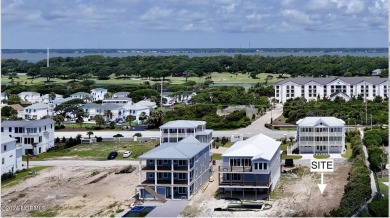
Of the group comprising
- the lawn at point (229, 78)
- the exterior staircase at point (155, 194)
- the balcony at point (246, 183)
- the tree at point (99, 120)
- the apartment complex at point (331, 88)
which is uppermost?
the lawn at point (229, 78)

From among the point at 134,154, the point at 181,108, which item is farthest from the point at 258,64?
the point at 134,154

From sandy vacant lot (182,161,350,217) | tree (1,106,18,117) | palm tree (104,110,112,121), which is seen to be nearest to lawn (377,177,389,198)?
sandy vacant lot (182,161,350,217)

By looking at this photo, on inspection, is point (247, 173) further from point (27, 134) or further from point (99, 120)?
point (99, 120)

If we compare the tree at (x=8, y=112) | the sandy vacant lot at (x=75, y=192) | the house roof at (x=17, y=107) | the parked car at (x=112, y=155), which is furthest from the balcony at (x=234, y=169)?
the house roof at (x=17, y=107)

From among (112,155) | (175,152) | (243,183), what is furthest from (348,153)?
(112,155)

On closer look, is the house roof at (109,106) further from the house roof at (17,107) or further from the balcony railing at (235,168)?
the balcony railing at (235,168)

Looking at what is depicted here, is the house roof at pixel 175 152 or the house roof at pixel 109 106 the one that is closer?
the house roof at pixel 175 152

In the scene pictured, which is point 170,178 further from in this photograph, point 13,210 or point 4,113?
point 4,113
